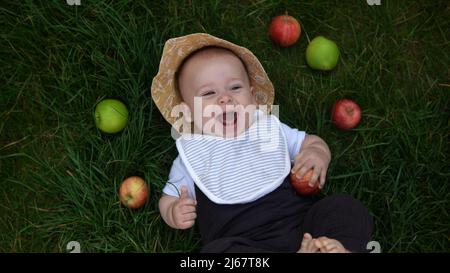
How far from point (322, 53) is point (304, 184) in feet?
2.25

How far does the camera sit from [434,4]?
2.90m

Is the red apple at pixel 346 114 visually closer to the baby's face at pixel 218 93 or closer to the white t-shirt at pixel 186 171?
the white t-shirt at pixel 186 171

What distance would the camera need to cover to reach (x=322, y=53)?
2.74m

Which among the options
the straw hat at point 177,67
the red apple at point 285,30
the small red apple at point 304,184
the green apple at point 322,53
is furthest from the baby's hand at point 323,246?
the red apple at point 285,30

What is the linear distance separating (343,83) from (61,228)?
1.54 meters

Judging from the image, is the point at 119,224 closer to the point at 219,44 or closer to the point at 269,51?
the point at 219,44

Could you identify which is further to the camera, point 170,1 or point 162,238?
point 170,1

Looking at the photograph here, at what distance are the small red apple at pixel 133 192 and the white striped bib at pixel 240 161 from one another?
24 cm

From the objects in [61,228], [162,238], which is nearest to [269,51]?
[162,238]

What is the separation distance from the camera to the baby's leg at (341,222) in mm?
2256

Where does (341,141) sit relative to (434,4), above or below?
below

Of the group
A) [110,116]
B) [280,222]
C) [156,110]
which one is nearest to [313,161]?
[280,222]

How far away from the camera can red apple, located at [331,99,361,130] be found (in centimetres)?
269
